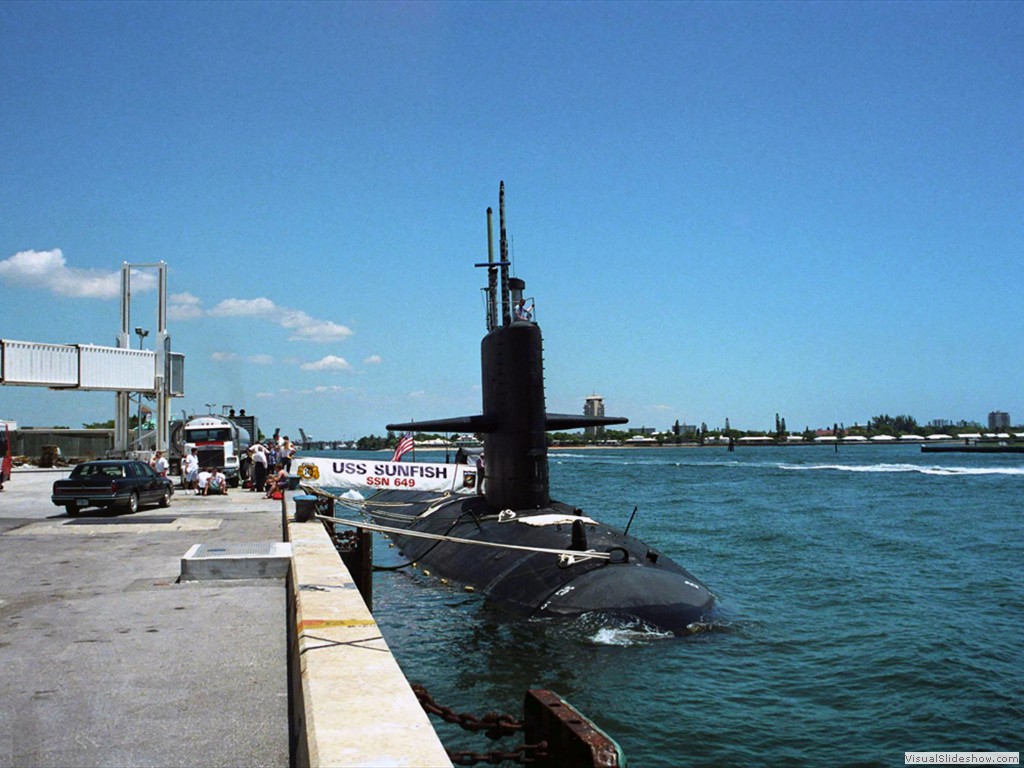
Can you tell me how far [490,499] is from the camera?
646 inches

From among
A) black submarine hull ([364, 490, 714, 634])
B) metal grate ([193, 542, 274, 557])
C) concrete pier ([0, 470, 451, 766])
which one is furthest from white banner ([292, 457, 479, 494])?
concrete pier ([0, 470, 451, 766])

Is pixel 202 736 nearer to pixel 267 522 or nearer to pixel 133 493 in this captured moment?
pixel 267 522

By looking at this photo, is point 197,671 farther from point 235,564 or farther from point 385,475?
point 385,475

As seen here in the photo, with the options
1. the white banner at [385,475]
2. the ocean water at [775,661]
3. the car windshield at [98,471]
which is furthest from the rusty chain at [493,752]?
the car windshield at [98,471]

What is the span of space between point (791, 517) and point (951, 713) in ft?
85.8

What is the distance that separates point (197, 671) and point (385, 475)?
14904 mm

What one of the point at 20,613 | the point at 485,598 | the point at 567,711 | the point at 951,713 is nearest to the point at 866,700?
the point at 951,713

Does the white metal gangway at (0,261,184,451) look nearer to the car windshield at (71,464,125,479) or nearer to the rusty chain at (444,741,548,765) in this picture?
the car windshield at (71,464,125,479)

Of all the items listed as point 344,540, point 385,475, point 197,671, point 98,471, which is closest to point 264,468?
point 98,471

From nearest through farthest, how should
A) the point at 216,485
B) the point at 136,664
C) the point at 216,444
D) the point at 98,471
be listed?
the point at 136,664, the point at 98,471, the point at 216,485, the point at 216,444

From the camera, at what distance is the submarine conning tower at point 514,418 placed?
15.1 meters

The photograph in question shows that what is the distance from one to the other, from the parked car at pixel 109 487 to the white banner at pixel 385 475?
432 cm

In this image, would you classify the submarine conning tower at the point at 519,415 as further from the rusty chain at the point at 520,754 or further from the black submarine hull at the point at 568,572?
the rusty chain at the point at 520,754

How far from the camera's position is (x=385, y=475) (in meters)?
21.4
